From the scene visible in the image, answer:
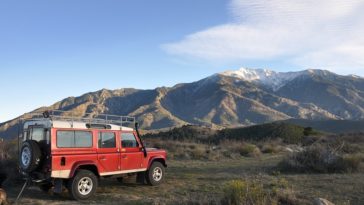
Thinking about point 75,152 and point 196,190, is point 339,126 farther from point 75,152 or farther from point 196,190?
point 75,152

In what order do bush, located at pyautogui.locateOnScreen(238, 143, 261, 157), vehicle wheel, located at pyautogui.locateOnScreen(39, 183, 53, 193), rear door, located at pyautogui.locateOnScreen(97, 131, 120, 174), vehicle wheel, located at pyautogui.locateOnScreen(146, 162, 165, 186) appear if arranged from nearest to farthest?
vehicle wheel, located at pyautogui.locateOnScreen(39, 183, 53, 193)
rear door, located at pyautogui.locateOnScreen(97, 131, 120, 174)
vehicle wheel, located at pyautogui.locateOnScreen(146, 162, 165, 186)
bush, located at pyautogui.locateOnScreen(238, 143, 261, 157)

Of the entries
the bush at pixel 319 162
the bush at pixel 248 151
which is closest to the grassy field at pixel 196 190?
the bush at pixel 319 162

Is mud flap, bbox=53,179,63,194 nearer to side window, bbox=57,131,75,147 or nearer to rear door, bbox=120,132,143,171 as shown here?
side window, bbox=57,131,75,147

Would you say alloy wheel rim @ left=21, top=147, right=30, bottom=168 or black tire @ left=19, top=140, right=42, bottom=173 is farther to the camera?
alloy wheel rim @ left=21, top=147, right=30, bottom=168

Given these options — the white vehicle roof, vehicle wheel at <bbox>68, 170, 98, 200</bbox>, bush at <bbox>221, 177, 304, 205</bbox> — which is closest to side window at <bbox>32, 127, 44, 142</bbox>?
the white vehicle roof

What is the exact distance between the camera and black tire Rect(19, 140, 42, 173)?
1152 cm

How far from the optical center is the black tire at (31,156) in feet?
37.8

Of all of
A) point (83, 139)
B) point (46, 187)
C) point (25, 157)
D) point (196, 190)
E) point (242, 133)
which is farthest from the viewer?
point (242, 133)

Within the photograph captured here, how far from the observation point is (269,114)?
191875 millimetres

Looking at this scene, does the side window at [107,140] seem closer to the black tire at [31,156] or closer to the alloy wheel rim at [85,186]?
the alloy wheel rim at [85,186]

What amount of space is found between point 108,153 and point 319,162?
8.53m

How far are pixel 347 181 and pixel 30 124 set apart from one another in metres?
9.83

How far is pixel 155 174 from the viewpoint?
14836mm

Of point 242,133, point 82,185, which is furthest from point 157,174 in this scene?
point 242,133
